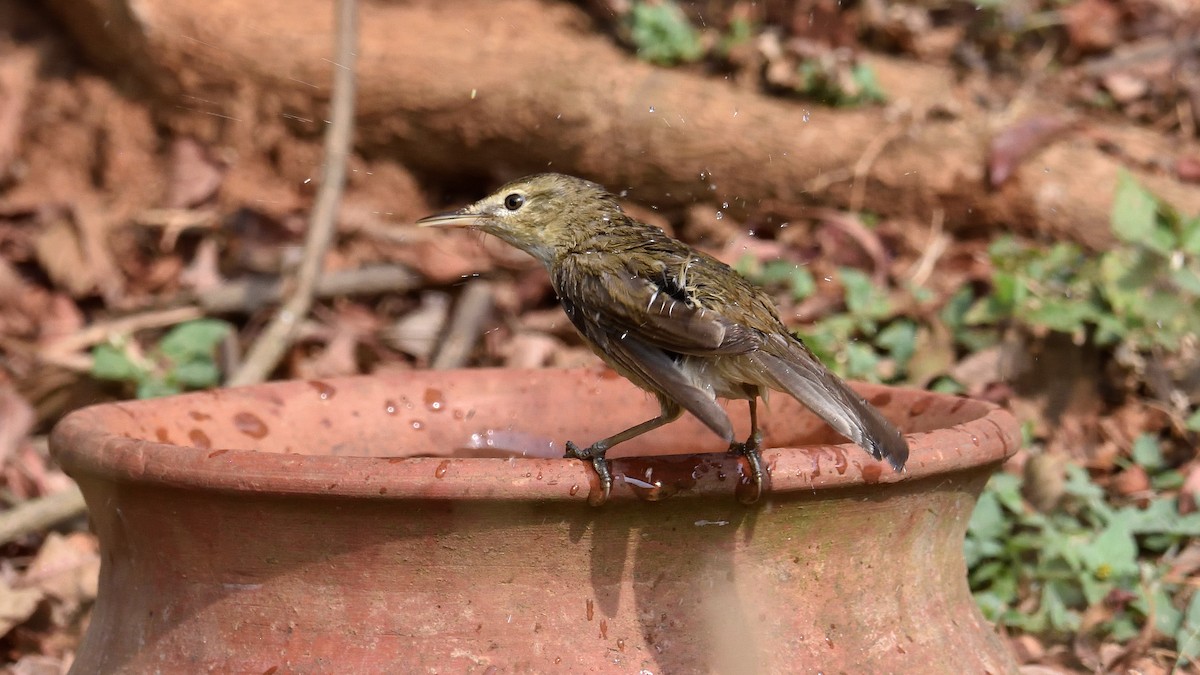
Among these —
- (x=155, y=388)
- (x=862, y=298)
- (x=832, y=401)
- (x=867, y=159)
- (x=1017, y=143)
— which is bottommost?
(x=155, y=388)

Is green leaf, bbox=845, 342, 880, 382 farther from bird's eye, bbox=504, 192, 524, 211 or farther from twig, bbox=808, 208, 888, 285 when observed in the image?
bird's eye, bbox=504, 192, 524, 211

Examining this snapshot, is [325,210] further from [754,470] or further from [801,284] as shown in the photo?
[754,470]

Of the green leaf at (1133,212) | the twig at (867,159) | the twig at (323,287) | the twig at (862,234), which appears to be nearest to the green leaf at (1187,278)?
the green leaf at (1133,212)

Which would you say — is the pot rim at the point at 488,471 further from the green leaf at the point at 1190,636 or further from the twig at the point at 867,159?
the twig at the point at 867,159

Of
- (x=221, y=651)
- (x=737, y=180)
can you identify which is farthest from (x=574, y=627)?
(x=737, y=180)

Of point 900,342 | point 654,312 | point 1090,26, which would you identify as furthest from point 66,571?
point 1090,26

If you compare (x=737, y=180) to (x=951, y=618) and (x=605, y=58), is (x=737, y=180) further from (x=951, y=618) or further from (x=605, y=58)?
(x=951, y=618)

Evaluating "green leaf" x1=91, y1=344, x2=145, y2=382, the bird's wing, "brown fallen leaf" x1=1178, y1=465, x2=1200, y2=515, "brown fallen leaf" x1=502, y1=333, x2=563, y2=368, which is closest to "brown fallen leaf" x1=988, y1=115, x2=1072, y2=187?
"brown fallen leaf" x1=1178, y1=465, x2=1200, y2=515
